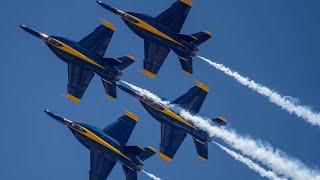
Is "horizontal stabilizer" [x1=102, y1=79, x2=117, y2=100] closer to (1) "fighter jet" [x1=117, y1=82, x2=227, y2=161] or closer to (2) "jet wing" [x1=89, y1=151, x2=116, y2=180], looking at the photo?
(1) "fighter jet" [x1=117, y1=82, x2=227, y2=161]

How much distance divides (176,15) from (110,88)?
1267 cm

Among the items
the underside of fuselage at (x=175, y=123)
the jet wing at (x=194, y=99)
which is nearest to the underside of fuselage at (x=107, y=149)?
the underside of fuselage at (x=175, y=123)

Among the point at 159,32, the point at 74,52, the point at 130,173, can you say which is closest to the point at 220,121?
the point at 130,173

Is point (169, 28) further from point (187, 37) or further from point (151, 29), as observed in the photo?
point (187, 37)

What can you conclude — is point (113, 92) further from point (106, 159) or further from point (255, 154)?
point (255, 154)

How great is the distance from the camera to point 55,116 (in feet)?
527

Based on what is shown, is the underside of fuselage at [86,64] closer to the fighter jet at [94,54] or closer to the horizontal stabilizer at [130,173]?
the fighter jet at [94,54]

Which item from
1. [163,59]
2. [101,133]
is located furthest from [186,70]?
[101,133]

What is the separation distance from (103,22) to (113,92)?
360 inches

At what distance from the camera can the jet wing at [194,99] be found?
6467 inches

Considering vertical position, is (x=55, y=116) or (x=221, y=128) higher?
(x=221, y=128)

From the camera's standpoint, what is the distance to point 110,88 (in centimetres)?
16300

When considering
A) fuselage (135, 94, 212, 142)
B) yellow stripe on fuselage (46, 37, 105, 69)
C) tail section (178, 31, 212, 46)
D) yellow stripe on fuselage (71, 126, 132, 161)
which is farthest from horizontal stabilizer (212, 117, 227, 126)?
yellow stripe on fuselage (46, 37, 105, 69)

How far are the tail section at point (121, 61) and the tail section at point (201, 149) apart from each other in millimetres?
13233
